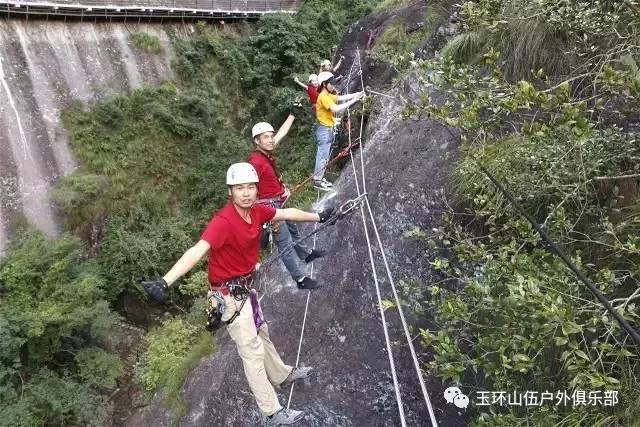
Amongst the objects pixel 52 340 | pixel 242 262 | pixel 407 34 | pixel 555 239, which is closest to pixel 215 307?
pixel 242 262

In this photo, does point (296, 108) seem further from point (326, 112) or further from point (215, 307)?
point (215, 307)

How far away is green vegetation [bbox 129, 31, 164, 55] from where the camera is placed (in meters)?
15.3

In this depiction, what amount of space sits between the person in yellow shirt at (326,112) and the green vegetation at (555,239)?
2983mm

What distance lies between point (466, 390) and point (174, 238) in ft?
28.8

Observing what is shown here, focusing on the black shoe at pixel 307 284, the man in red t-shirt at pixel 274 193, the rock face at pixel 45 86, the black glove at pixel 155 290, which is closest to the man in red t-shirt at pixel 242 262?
the black glove at pixel 155 290

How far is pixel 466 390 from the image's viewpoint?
4.48 meters

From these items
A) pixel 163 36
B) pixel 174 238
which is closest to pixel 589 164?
pixel 174 238

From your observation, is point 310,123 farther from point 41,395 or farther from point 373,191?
point 41,395

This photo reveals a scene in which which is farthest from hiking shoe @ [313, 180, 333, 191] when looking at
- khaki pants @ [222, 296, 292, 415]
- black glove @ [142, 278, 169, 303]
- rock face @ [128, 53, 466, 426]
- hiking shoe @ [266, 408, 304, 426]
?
black glove @ [142, 278, 169, 303]

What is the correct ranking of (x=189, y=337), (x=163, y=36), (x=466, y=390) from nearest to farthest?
(x=466, y=390) < (x=189, y=337) < (x=163, y=36)

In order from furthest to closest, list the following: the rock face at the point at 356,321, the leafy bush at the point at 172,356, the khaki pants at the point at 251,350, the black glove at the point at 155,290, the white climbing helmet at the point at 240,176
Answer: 1. the leafy bush at the point at 172,356
2. the rock face at the point at 356,321
3. the khaki pants at the point at 251,350
4. the white climbing helmet at the point at 240,176
5. the black glove at the point at 155,290

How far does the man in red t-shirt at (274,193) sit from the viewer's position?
5242mm

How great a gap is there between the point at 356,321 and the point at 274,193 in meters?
1.81

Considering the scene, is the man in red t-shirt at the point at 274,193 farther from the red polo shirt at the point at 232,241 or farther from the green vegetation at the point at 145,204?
the green vegetation at the point at 145,204
